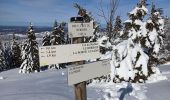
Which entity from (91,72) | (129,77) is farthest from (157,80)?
(91,72)

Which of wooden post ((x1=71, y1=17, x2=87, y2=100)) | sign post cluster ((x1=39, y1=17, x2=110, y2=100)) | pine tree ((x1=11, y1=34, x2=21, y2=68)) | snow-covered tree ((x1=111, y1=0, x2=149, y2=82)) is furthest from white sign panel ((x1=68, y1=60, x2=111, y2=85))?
pine tree ((x1=11, y1=34, x2=21, y2=68))

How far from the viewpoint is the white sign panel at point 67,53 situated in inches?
202

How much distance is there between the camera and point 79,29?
5766mm

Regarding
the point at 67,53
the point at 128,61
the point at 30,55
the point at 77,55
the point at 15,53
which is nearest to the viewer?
the point at 67,53

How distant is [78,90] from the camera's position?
582 centimetres

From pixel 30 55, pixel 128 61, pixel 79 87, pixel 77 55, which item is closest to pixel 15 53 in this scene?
pixel 30 55

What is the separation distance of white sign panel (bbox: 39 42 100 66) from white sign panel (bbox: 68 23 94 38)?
20 centimetres

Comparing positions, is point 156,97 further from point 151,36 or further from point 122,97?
point 151,36

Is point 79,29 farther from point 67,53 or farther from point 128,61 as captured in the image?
point 128,61

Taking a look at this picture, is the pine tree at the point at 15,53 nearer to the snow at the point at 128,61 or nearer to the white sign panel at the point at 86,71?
the snow at the point at 128,61

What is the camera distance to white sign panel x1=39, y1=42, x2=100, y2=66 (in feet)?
16.8

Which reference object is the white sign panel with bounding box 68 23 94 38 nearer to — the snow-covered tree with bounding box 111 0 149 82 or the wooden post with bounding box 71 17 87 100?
the wooden post with bounding box 71 17 87 100

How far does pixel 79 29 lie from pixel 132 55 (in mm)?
11500

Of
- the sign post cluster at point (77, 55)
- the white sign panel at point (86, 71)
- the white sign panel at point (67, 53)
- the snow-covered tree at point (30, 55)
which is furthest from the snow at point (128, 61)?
the snow-covered tree at point (30, 55)
